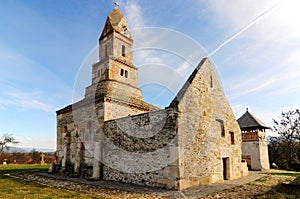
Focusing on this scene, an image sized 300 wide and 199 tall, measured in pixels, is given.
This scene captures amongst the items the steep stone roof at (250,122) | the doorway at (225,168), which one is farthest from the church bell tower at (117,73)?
the steep stone roof at (250,122)

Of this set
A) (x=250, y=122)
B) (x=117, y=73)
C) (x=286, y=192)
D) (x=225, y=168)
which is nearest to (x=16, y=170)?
(x=117, y=73)

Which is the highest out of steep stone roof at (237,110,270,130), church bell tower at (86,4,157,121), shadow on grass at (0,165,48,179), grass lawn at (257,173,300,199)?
church bell tower at (86,4,157,121)

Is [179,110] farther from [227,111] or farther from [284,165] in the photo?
[284,165]

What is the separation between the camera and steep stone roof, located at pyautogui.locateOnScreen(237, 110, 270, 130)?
1952 cm

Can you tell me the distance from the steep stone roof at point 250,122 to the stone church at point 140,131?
7384 millimetres

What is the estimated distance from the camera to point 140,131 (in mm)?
10039

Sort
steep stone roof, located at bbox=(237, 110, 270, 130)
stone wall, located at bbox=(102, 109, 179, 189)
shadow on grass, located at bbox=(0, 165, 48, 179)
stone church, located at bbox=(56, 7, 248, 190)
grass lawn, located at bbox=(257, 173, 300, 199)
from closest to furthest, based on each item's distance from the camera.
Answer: grass lawn, located at bbox=(257, 173, 300, 199) → stone wall, located at bbox=(102, 109, 179, 189) → stone church, located at bbox=(56, 7, 248, 190) → shadow on grass, located at bbox=(0, 165, 48, 179) → steep stone roof, located at bbox=(237, 110, 270, 130)

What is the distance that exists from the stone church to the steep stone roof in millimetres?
7384

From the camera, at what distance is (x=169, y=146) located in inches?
343

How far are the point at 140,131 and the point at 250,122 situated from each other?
47.3 feet

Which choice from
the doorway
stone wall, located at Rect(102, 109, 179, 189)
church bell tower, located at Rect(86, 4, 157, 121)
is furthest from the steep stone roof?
stone wall, located at Rect(102, 109, 179, 189)

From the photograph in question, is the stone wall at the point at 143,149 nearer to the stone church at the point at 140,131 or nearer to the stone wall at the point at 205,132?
the stone church at the point at 140,131

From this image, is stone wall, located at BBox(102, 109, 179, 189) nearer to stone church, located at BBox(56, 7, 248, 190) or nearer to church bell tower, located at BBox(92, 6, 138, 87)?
stone church, located at BBox(56, 7, 248, 190)

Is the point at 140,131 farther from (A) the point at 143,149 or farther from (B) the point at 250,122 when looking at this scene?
(B) the point at 250,122
